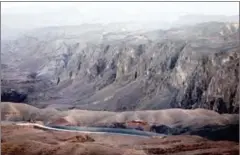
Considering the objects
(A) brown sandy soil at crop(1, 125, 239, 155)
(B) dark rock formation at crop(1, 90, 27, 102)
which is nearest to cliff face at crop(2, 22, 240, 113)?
(B) dark rock formation at crop(1, 90, 27, 102)

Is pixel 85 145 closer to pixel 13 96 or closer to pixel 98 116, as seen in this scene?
pixel 98 116

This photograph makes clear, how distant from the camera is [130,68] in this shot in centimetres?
3700

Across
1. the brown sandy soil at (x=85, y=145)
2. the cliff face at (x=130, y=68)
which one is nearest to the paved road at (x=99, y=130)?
the brown sandy soil at (x=85, y=145)

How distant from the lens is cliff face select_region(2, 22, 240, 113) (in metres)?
25.4

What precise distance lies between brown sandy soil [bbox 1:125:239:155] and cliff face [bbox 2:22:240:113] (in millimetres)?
3653

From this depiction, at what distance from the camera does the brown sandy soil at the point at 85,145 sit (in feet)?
59.4

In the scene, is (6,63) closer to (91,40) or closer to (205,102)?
(205,102)

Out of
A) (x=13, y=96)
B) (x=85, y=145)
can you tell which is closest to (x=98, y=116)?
(x=85, y=145)

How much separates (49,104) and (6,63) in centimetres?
270

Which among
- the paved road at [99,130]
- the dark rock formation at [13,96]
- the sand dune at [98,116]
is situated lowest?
the paved road at [99,130]

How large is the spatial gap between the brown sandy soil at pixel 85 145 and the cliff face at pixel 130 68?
365cm

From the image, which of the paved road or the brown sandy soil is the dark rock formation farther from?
the brown sandy soil

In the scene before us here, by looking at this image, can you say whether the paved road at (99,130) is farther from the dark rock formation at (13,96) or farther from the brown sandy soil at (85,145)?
the dark rock formation at (13,96)

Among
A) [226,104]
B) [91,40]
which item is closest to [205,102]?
[226,104]
